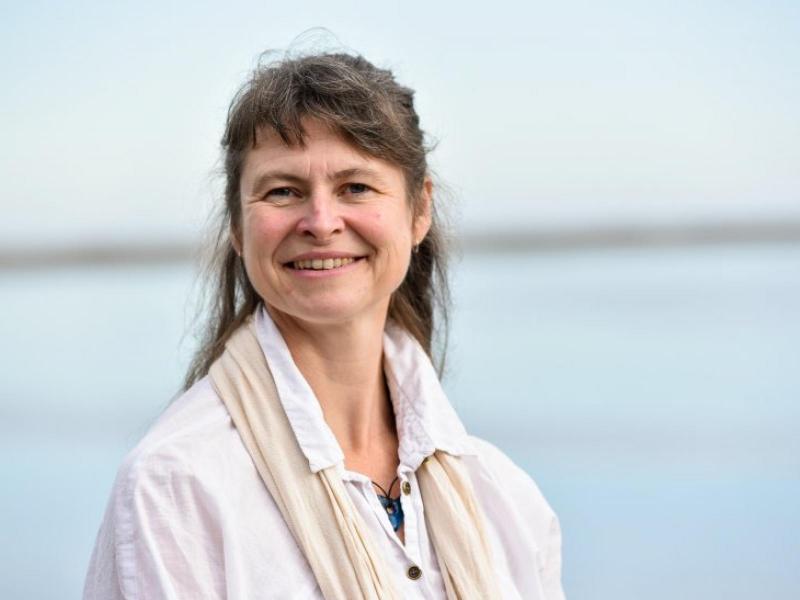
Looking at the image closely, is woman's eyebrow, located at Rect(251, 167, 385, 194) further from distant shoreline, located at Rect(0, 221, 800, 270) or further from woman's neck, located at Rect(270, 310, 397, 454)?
distant shoreline, located at Rect(0, 221, 800, 270)

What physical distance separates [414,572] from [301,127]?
630 mm

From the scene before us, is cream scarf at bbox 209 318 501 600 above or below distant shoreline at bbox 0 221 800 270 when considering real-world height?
below

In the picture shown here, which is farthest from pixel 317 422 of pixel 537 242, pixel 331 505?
pixel 537 242

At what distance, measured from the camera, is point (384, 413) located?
207cm

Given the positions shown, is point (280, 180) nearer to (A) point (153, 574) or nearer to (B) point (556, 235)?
(A) point (153, 574)

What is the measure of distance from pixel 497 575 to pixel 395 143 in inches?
25.2

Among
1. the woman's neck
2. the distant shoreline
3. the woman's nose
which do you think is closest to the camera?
the woman's nose

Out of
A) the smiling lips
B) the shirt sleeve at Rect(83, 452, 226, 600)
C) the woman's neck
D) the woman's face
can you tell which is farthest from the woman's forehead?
the shirt sleeve at Rect(83, 452, 226, 600)

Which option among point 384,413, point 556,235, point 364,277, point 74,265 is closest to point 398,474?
point 384,413

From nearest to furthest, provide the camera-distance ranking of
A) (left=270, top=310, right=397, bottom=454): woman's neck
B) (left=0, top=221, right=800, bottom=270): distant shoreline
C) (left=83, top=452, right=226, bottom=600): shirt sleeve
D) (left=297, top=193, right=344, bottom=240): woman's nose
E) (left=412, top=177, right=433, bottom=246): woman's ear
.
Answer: (left=83, top=452, right=226, bottom=600): shirt sleeve
(left=297, top=193, right=344, bottom=240): woman's nose
(left=270, top=310, right=397, bottom=454): woman's neck
(left=412, top=177, right=433, bottom=246): woman's ear
(left=0, top=221, right=800, bottom=270): distant shoreline

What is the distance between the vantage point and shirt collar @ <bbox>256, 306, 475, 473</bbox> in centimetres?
185

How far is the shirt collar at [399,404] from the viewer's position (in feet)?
6.06

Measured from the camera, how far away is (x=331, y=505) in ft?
5.88

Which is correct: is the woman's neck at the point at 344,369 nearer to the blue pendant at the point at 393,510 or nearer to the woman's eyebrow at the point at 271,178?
the blue pendant at the point at 393,510
